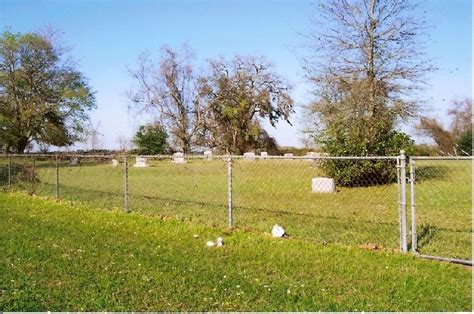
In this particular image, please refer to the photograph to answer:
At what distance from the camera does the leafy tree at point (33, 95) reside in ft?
134

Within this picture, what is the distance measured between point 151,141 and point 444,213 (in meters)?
40.5

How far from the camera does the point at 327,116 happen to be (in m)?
16.4

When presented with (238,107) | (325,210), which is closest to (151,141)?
(238,107)

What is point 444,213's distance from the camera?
9336mm

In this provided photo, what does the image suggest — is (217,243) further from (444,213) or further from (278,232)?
(444,213)

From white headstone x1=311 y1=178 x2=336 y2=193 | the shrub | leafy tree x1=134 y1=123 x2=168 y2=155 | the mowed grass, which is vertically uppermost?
leafy tree x1=134 y1=123 x2=168 y2=155

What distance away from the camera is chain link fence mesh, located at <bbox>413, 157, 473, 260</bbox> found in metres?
6.45

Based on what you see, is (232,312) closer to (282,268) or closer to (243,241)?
(282,268)

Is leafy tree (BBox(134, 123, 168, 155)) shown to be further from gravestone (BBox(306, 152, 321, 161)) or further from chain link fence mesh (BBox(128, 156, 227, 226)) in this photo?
chain link fence mesh (BBox(128, 156, 227, 226))

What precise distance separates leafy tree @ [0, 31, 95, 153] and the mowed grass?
1463 inches

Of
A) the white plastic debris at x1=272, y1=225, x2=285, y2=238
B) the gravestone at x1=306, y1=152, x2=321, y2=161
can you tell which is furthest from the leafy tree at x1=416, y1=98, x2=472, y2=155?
the white plastic debris at x1=272, y1=225, x2=285, y2=238

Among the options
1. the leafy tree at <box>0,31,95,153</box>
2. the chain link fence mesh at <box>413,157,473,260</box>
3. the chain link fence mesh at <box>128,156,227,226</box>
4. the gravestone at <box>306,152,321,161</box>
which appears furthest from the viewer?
the leafy tree at <box>0,31,95,153</box>

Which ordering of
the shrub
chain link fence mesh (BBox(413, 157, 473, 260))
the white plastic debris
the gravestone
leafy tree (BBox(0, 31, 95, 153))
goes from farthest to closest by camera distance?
leafy tree (BBox(0, 31, 95, 153)), the shrub, the gravestone, the white plastic debris, chain link fence mesh (BBox(413, 157, 473, 260))

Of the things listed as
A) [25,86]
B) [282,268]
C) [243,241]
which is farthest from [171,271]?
[25,86]
